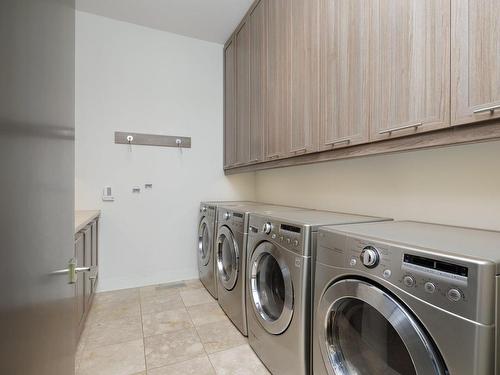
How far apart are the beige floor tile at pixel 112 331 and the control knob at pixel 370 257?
1.76 metres

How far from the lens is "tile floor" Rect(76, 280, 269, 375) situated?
5.12 feet

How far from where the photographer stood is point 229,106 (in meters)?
2.97

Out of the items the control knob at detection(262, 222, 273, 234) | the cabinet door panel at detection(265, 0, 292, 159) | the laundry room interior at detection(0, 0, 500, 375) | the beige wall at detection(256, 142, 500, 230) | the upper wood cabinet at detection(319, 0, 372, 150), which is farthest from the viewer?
the cabinet door panel at detection(265, 0, 292, 159)

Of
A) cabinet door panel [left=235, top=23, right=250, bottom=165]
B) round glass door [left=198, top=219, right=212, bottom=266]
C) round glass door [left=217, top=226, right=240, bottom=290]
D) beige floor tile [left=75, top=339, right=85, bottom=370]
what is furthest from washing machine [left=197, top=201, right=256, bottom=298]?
beige floor tile [left=75, top=339, right=85, bottom=370]

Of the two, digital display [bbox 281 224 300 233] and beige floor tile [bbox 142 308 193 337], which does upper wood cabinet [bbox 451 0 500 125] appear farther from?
beige floor tile [bbox 142 308 193 337]

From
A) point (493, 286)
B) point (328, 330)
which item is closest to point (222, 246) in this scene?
point (328, 330)

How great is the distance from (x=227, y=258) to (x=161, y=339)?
76cm

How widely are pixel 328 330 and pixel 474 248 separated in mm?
614

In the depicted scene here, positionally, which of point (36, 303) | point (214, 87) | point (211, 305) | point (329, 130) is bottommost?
point (211, 305)

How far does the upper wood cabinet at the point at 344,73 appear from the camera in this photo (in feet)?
4.21

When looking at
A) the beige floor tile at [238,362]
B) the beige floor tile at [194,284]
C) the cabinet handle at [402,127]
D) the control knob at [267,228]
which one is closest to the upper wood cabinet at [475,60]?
the cabinet handle at [402,127]

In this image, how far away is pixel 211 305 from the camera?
2.37 metres

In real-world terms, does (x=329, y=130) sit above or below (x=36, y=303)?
above

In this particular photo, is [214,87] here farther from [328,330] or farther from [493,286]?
[493,286]
